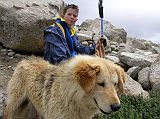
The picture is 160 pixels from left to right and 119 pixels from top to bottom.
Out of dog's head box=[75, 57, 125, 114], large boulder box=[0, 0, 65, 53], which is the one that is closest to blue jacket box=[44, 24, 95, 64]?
dog's head box=[75, 57, 125, 114]

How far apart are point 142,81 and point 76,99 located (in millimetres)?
6076

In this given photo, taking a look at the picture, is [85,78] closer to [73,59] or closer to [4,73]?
[73,59]

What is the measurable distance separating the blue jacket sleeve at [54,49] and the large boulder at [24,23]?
2806 millimetres

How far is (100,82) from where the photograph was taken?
569 cm

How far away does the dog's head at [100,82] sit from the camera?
5562 millimetres

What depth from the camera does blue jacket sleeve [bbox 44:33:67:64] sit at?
728 cm

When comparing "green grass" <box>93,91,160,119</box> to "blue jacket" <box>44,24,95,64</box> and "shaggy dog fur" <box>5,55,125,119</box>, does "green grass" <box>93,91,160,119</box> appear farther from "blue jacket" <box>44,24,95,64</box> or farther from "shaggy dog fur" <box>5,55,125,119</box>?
"shaggy dog fur" <box>5,55,125,119</box>

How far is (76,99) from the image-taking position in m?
6.04

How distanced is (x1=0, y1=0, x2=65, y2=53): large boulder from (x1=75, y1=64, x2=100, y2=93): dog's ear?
15.7ft

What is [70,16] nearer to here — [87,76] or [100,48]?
[100,48]

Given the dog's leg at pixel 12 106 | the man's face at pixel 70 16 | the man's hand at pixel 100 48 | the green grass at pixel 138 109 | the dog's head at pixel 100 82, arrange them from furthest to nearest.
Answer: the green grass at pixel 138 109 → the man's hand at pixel 100 48 → the man's face at pixel 70 16 → the dog's leg at pixel 12 106 → the dog's head at pixel 100 82

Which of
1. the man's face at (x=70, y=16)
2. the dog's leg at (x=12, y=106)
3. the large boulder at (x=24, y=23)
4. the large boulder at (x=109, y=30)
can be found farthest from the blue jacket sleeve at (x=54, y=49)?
the large boulder at (x=109, y=30)

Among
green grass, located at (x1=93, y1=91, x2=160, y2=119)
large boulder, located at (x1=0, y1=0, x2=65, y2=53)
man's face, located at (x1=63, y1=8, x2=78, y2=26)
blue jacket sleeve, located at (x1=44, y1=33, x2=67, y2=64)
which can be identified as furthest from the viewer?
large boulder, located at (x1=0, y1=0, x2=65, y2=53)

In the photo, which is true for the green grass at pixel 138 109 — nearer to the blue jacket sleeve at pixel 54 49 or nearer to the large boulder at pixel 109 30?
the blue jacket sleeve at pixel 54 49
